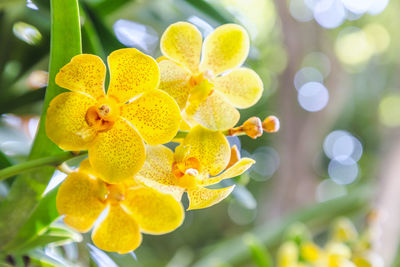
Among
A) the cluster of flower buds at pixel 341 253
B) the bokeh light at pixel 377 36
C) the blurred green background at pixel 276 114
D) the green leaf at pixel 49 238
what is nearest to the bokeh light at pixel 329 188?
the blurred green background at pixel 276 114

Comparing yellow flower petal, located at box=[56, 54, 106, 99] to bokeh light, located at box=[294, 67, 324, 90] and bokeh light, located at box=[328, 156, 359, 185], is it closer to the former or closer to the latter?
bokeh light, located at box=[294, 67, 324, 90]

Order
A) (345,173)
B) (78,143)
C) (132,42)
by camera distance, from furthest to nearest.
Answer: (345,173)
(132,42)
(78,143)

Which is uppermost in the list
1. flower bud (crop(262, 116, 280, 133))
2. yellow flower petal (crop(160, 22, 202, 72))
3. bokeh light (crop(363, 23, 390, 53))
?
bokeh light (crop(363, 23, 390, 53))

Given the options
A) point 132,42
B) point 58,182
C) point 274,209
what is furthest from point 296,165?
point 58,182

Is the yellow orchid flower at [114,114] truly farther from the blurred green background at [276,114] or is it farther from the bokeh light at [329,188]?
the bokeh light at [329,188]

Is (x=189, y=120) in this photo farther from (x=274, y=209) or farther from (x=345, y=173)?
(x=345, y=173)

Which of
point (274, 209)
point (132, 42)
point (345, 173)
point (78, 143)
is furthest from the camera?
point (345, 173)

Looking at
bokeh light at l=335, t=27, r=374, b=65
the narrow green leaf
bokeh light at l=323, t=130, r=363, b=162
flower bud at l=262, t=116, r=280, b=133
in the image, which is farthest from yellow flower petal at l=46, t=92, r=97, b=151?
bokeh light at l=323, t=130, r=363, b=162
